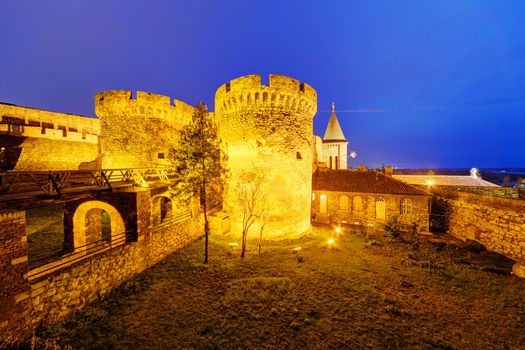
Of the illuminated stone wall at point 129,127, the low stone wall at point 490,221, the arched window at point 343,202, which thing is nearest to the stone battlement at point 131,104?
the illuminated stone wall at point 129,127

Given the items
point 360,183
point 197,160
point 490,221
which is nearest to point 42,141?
point 197,160

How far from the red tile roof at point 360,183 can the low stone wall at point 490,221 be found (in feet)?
8.82

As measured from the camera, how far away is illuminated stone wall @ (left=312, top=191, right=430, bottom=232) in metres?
18.8

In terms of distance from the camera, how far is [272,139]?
14094 mm

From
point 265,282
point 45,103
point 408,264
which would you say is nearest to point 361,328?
point 265,282

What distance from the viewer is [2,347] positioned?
17.0ft

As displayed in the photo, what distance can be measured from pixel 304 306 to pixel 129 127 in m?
18.1

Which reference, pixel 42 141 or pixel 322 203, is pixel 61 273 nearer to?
pixel 322 203

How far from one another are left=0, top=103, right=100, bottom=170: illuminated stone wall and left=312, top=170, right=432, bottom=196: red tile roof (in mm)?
24243

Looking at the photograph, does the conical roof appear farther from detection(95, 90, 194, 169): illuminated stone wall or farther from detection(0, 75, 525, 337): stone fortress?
detection(95, 90, 194, 169): illuminated stone wall

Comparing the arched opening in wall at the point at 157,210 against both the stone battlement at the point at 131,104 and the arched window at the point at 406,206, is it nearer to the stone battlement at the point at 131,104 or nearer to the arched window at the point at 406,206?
the stone battlement at the point at 131,104

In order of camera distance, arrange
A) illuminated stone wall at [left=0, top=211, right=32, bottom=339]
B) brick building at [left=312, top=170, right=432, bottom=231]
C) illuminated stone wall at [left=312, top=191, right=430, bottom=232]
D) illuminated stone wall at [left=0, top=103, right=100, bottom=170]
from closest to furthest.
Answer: illuminated stone wall at [left=0, top=211, right=32, bottom=339] → illuminated stone wall at [left=0, top=103, right=100, bottom=170] → illuminated stone wall at [left=312, top=191, right=430, bottom=232] → brick building at [left=312, top=170, right=432, bottom=231]

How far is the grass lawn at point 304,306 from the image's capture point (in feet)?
21.2

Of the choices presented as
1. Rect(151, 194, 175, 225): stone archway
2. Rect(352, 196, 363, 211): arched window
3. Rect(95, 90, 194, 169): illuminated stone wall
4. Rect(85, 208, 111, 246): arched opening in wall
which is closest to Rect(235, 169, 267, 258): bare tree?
Rect(151, 194, 175, 225): stone archway
